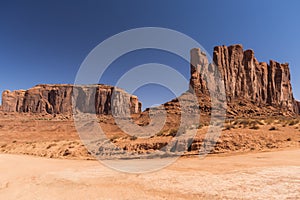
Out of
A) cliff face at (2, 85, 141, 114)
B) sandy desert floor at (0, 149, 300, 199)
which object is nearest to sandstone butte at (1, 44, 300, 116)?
cliff face at (2, 85, 141, 114)

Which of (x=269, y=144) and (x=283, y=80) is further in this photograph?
(x=283, y=80)

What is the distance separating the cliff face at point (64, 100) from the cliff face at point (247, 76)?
66.6m

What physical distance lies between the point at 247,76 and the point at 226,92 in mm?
18975

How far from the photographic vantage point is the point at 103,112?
11638cm

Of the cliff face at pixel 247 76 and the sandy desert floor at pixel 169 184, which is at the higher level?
the cliff face at pixel 247 76

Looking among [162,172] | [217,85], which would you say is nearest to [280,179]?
[162,172]

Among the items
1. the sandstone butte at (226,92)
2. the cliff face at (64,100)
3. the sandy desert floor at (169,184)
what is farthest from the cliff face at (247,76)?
the cliff face at (64,100)

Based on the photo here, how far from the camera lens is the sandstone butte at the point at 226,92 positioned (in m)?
53.3

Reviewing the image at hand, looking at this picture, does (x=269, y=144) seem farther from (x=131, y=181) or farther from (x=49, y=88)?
(x=49, y=88)

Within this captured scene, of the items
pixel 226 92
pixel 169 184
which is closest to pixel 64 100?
pixel 226 92

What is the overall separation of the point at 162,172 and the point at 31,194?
4808 mm

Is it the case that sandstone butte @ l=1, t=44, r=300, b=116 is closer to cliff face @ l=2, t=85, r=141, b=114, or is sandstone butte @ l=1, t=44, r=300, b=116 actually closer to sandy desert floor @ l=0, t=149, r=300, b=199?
cliff face @ l=2, t=85, r=141, b=114

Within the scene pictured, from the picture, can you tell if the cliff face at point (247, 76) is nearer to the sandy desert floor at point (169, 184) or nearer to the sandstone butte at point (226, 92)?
the sandstone butte at point (226, 92)

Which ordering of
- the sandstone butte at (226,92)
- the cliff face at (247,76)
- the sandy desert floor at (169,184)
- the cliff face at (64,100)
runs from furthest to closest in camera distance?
1. the cliff face at (64,100)
2. the cliff face at (247,76)
3. the sandstone butte at (226,92)
4. the sandy desert floor at (169,184)
